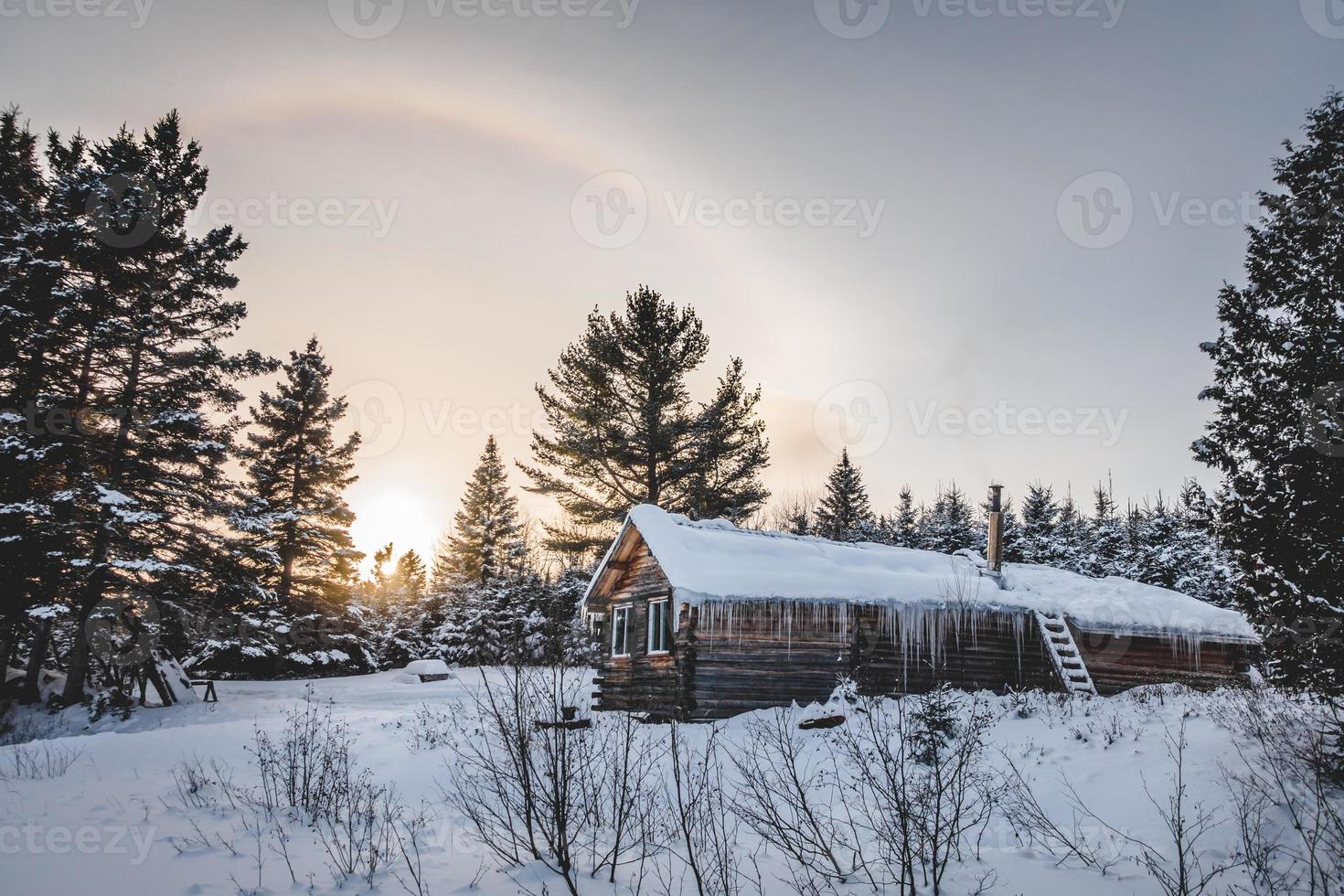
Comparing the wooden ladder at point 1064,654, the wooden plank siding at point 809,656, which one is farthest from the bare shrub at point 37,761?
the wooden ladder at point 1064,654

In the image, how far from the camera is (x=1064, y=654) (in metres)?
17.1

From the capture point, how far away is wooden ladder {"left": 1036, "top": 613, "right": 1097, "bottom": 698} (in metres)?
16.7

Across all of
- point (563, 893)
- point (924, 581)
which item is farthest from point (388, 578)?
point (563, 893)

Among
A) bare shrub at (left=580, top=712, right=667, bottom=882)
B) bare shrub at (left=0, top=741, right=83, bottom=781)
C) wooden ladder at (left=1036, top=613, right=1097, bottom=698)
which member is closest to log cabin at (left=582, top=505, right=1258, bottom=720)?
wooden ladder at (left=1036, top=613, right=1097, bottom=698)

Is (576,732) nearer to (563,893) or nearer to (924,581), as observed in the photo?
(563,893)

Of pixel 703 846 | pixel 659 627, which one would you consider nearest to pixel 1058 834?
pixel 703 846

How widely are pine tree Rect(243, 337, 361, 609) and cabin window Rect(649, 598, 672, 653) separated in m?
18.3

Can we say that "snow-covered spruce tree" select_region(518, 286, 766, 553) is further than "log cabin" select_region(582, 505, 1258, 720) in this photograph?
Yes

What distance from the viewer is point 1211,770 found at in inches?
310

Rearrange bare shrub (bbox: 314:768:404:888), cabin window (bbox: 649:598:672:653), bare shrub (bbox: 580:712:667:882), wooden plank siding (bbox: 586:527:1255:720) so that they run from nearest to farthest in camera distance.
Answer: bare shrub (bbox: 580:712:667:882) < bare shrub (bbox: 314:768:404:888) < wooden plank siding (bbox: 586:527:1255:720) < cabin window (bbox: 649:598:672:653)

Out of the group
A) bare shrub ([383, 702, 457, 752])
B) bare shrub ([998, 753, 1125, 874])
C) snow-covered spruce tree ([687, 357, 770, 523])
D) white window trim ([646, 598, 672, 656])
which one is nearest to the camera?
bare shrub ([998, 753, 1125, 874])

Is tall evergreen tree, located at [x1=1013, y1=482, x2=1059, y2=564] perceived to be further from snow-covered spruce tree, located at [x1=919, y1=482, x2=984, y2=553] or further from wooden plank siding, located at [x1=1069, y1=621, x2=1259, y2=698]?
wooden plank siding, located at [x1=1069, y1=621, x2=1259, y2=698]

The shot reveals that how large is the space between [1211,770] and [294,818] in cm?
1074

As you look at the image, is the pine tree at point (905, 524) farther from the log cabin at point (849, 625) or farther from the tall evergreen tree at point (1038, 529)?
the log cabin at point (849, 625)
